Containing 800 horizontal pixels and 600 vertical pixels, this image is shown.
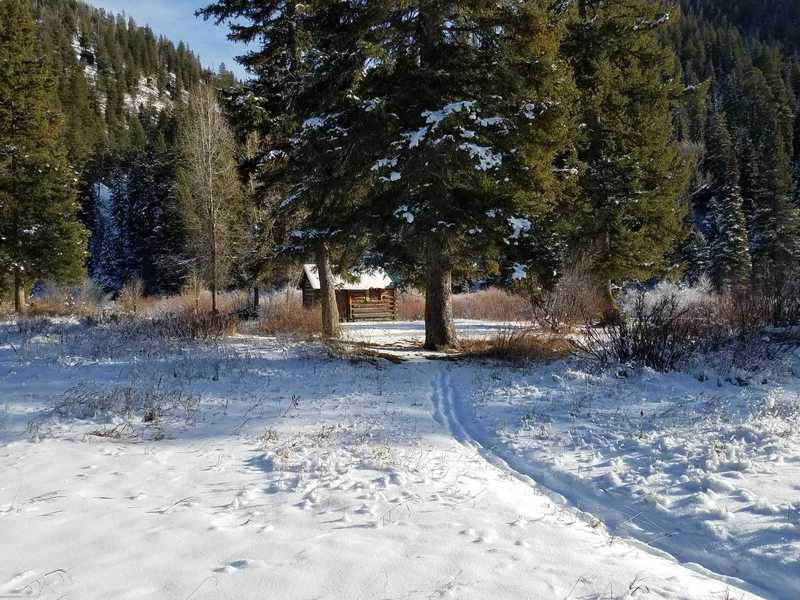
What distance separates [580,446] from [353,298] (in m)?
27.2

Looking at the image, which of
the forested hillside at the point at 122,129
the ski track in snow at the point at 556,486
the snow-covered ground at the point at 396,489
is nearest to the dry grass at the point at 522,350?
the snow-covered ground at the point at 396,489

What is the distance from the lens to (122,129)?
85688mm

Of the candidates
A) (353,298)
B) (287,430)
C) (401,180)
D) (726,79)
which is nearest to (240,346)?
(401,180)

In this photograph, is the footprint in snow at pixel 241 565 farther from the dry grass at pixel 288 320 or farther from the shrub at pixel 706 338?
the dry grass at pixel 288 320

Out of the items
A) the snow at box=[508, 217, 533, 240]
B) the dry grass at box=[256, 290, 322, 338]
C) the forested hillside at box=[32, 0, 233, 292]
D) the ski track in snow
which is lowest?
the ski track in snow

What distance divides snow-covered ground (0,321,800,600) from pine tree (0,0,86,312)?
19.2 meters

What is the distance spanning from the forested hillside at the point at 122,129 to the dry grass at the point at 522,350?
19.3 m

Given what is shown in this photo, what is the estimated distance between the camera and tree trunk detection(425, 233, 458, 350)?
12.6 metres

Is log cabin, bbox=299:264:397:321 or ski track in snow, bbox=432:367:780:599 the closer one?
ski track in snow, bbox=432:367:780:599

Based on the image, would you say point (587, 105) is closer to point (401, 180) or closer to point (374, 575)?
point (401, 180)

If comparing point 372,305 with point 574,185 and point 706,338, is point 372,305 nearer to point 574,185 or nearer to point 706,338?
point 574,185

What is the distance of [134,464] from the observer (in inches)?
191

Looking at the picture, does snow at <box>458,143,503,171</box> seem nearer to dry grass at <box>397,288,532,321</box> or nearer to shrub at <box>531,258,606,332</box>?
shrub at <box>531,258,606,332</box>

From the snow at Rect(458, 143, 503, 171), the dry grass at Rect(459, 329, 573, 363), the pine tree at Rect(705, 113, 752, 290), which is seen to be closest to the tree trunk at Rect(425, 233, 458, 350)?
the dry grass at Rect(459, 329, 573, 363)
